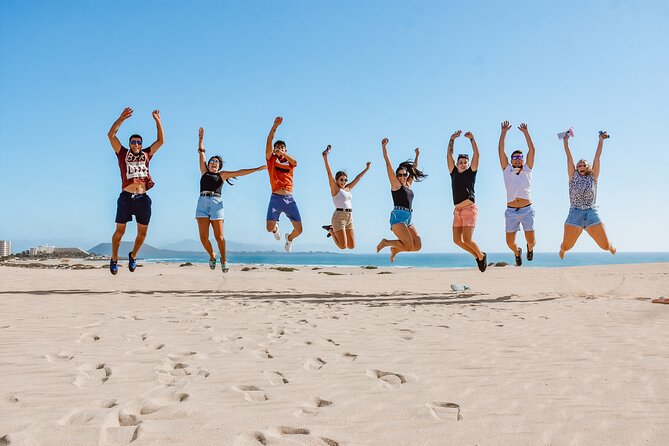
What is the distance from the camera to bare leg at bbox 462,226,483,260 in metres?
10.4

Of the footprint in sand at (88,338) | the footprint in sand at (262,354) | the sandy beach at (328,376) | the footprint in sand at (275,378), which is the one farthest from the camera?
the footprint in sand at (88,338)

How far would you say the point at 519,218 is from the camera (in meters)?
10.6

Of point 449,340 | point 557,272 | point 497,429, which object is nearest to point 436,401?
point 497,429

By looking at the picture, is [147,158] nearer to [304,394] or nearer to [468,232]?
[468,232]

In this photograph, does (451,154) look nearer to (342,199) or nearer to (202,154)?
(342,199)

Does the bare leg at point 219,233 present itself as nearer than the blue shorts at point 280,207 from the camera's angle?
No

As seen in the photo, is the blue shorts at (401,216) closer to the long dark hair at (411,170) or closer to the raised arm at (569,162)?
the long dark hair at (411,170)

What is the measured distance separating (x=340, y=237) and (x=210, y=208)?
2852 millimetres

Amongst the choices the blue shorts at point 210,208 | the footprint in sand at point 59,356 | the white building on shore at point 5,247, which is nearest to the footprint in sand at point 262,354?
the footprint in sand at point 59,356

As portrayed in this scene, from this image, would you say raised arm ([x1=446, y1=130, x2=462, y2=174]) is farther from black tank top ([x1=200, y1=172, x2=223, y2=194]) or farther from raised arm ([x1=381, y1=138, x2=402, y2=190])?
black tank top ([x1=200, y1=172, x2=223, y2=194])

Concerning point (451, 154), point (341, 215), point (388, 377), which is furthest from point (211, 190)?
point (388, 377)

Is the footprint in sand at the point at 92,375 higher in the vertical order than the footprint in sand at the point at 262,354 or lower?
higher

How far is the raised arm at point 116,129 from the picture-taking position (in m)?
9.12

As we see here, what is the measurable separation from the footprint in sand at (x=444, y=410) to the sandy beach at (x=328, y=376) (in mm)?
13
